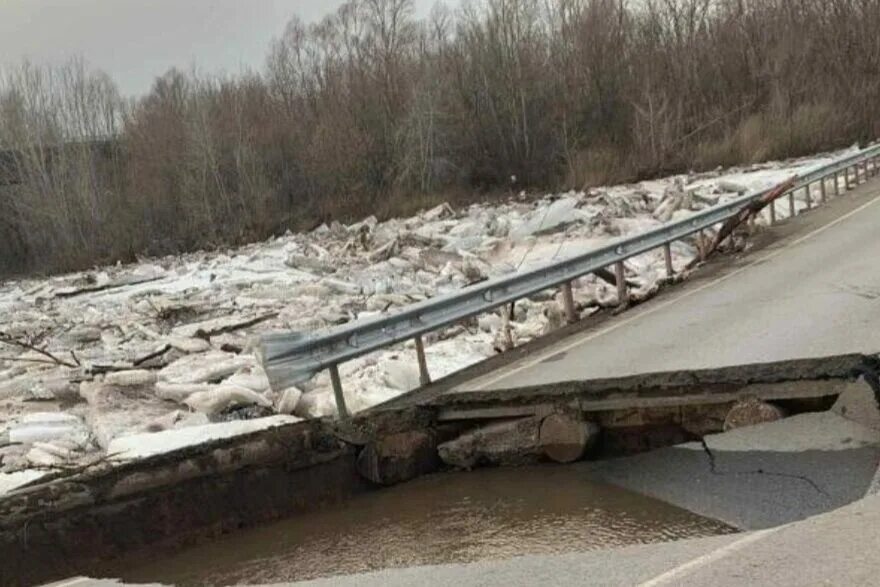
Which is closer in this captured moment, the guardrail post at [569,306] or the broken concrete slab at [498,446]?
the broken concrete slab at [498,446]

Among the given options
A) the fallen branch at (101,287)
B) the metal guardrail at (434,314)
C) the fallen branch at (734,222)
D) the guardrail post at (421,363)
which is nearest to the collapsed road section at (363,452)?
the metal guardrail at (434,314)

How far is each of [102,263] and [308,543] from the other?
50707 mm

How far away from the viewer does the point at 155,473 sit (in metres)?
6.13

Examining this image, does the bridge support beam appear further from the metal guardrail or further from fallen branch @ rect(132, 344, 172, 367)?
fallen branch @ rect(132, 344, 172, 367)

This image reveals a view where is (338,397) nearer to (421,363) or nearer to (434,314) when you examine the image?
(421,363)

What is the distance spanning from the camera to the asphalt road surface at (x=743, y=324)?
25.5 ft

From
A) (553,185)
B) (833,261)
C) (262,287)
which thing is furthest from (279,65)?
(833,261)

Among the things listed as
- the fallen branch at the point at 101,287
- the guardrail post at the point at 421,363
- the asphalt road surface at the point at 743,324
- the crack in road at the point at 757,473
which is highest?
the fallen branch at the point at 101,287

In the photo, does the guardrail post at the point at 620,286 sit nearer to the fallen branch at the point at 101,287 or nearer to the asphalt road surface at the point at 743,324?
the asphalt road surface at the point at 743,324

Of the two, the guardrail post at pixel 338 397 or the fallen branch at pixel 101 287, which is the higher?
the fallen branch at pixel 101 287

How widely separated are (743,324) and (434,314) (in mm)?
3180

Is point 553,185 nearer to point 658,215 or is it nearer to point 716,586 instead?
point 658,215

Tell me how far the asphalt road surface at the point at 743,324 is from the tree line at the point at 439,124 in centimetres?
2578

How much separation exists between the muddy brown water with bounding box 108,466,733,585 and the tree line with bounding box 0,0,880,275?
3316cm
